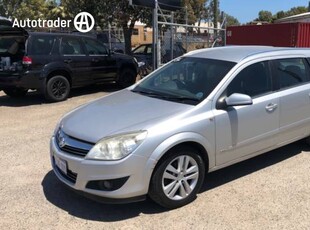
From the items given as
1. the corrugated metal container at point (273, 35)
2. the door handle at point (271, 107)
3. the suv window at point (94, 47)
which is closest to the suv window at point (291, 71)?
the door handle at point (271, 107)

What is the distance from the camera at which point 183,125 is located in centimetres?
393

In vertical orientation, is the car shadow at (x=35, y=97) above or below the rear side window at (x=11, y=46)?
below

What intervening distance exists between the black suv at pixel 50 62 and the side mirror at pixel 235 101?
21.1 ft

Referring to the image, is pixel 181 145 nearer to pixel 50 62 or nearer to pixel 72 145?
pixel 72 145

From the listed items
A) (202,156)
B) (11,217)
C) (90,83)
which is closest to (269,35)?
(90,83)

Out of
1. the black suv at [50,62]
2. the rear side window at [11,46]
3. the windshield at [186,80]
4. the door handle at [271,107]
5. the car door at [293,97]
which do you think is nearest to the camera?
the windshield at [186,80]

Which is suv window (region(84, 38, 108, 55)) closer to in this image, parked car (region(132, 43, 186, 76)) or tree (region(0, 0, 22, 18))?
parked car (region(132, 43, 186, 76))

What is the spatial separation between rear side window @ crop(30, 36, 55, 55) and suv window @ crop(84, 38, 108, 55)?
1.17 m

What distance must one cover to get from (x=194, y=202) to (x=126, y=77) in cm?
862

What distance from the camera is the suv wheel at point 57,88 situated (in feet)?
32.8

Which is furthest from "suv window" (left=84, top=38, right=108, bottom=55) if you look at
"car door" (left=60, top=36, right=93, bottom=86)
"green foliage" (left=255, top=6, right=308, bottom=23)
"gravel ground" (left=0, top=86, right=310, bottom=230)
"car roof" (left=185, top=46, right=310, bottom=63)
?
"green foliage" (left=255, top=6, right=308, bottom=23)

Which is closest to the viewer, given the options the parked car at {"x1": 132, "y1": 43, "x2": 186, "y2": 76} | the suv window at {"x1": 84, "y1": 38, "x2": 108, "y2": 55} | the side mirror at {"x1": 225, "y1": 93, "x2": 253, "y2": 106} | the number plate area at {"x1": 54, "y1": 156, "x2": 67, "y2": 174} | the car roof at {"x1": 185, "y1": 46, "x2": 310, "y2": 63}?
the number plate area at {"x1": 54, "y1": 156, "x2": 67, "y2": 174}

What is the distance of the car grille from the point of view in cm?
375

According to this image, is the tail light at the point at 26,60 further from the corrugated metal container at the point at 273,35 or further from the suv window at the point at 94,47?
the corrugated metal container at the point at 273,35
